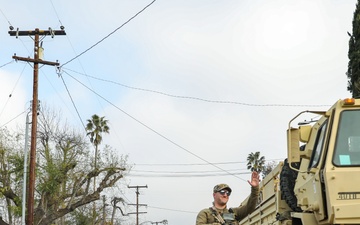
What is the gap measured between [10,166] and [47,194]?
2633mm

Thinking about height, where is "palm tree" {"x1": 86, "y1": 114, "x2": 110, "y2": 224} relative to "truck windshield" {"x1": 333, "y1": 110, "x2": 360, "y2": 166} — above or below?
above

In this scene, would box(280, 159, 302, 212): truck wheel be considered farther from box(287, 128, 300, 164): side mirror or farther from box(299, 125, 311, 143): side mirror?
box(287, 128, 300, 164): side mirror

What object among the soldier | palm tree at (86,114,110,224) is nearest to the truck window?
the soldier

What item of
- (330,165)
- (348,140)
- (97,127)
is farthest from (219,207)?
(97,127)

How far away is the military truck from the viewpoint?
513cm

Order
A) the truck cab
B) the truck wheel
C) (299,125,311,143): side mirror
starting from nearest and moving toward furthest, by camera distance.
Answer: the truck cab < (299,125,311,143): side mirror < the truck wheel

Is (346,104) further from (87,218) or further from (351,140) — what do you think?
(87,218)

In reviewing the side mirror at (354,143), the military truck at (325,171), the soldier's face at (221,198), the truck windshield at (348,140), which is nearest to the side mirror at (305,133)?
the military truck at (325,171)

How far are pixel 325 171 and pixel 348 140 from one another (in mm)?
483

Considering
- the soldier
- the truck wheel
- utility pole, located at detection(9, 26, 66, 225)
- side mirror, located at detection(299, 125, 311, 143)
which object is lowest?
the soldier

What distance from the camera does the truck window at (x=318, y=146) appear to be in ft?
19.3

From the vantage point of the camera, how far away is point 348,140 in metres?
5.60

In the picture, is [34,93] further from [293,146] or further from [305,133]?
[293,146]

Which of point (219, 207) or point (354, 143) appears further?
point (219, 207)
